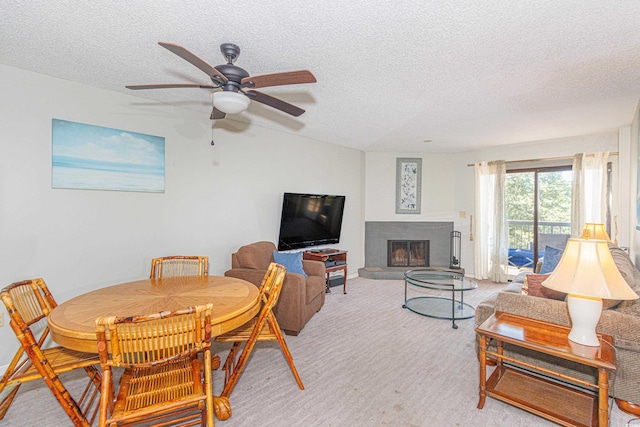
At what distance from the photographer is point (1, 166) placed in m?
2.42

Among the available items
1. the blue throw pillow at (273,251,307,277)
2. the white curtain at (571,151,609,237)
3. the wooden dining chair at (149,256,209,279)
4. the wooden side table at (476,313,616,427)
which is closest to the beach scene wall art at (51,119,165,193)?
the wooden dining chair at (149,256,209,279)

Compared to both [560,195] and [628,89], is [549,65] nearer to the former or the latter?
[628,89]

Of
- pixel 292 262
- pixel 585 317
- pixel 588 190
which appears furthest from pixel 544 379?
pixel 588 190

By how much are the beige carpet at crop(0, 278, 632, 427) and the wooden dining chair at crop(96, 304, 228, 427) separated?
552 mm

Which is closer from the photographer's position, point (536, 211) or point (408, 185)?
point (536, 211)

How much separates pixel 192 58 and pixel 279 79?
0.51 m

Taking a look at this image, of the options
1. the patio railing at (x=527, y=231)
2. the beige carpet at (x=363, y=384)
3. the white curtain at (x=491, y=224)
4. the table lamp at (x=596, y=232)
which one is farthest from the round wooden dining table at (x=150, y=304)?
the patio railing at (x=527, y=231)

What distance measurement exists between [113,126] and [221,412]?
2.75 meters

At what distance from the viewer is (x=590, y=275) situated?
1729 millimetres

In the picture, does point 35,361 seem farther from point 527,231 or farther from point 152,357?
point 527,231

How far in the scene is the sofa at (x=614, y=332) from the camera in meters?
1.89

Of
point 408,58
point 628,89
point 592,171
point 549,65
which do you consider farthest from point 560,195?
point 408,58

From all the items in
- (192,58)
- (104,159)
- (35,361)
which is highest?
(192,58)

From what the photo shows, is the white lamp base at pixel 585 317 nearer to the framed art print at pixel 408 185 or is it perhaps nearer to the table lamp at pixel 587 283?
the table lamp at pixel 587 283
